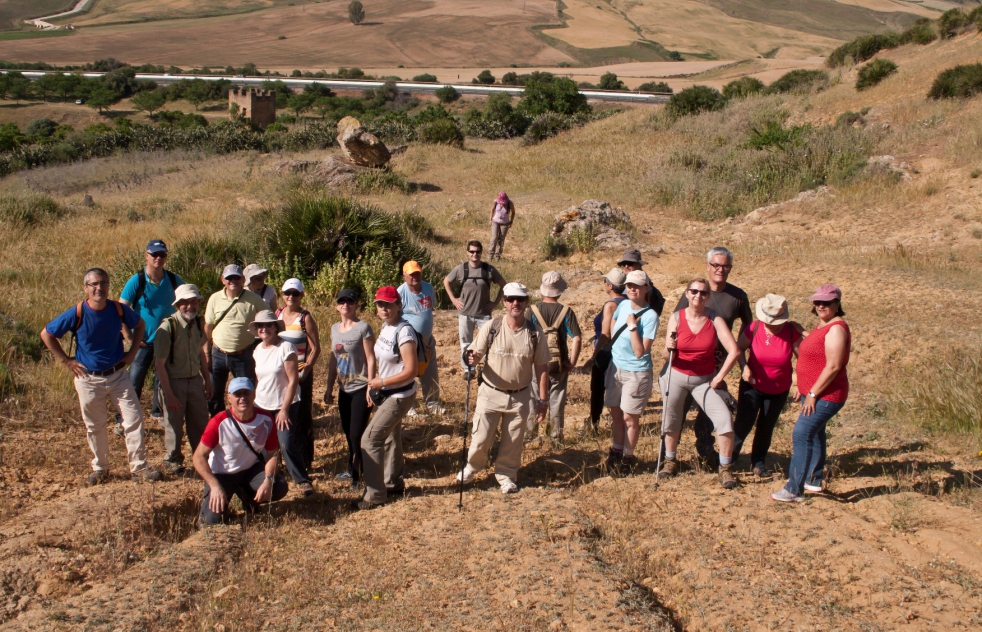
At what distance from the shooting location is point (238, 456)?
5297 millimetres

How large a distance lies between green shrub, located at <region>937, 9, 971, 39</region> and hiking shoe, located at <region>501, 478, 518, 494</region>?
2844cm

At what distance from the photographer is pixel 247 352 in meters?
6.38

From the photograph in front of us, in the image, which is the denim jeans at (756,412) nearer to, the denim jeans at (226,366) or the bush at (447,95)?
the denim jeans at (226,366)

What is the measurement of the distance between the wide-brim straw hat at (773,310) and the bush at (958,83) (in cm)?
1919

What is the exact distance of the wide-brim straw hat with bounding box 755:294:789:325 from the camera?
5.29 metres

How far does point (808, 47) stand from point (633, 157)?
96279mm

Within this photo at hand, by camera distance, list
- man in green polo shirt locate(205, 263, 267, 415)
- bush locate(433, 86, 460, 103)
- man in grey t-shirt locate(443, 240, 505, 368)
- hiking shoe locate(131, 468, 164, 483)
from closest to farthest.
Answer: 1. hiking shoe locate(131, 468, 164, 483)
2. man in green polo shirt locate(205, 263, 267, 415)
3. man in grey t-shirt locate(443, 240, 505, 368)
4. bush locate(433, 86, 460, 103)

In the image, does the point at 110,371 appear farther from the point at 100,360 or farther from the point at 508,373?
the point at 508,373

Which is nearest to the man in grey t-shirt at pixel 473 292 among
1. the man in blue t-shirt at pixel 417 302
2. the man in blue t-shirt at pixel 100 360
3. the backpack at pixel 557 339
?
the man in blue t-shirt at pixel 417 302

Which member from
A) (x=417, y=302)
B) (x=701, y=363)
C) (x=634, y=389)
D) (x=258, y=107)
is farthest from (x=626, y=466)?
(x=258, y=107)

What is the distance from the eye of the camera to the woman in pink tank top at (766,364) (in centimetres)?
536

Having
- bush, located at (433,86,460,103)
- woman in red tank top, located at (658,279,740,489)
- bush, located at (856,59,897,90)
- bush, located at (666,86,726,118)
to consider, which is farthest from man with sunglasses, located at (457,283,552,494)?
bush, located at (433,86,460,103)

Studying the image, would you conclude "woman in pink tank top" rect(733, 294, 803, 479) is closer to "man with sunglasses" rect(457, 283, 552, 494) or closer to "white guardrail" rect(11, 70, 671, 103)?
"man with sunglasses" rect(457, 283, 552, 494)

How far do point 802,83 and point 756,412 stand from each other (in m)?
27.5
